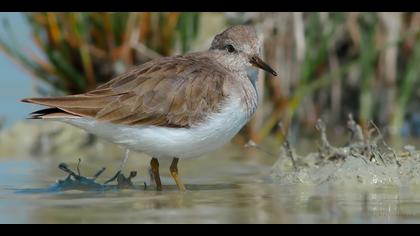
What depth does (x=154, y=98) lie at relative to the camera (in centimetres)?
744

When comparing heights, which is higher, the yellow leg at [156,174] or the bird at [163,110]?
the bird at [163,110]

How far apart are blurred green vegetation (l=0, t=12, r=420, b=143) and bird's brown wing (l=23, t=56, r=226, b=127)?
251 cm

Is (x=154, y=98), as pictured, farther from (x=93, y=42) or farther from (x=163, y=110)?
(x=93, y=42)

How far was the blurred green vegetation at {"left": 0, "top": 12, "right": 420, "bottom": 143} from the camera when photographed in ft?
33.4

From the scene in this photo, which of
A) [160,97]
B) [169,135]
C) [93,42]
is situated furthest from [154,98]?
[93,42]

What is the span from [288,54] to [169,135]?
11.8 feet

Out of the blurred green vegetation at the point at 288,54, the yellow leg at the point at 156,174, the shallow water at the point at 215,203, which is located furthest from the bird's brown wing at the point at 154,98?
the blurred green vegetation at the point at 288,54

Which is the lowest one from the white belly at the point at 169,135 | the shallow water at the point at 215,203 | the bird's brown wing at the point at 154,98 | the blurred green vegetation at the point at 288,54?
the shallow water at the point at 215,203

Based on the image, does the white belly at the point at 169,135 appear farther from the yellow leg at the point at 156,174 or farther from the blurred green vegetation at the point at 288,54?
the blurred green vegetation at the point at 288,54

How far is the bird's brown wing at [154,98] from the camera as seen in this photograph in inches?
286

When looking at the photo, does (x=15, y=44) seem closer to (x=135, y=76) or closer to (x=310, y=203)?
(x=135, y=76)

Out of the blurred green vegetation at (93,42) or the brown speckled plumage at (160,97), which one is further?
the blurred green vegetation at (93,42)

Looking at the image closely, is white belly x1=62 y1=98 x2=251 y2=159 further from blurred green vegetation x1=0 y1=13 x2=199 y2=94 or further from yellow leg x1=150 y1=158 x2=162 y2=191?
blurred green vegetation x1=0 y1=13 x2=199 y2=94
